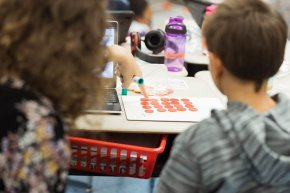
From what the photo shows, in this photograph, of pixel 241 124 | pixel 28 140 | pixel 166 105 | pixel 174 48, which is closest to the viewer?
pixel 28 140

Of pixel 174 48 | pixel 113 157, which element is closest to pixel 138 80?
pixel 113 157

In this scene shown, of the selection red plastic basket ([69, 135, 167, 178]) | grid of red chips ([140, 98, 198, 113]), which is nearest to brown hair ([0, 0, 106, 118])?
red plastic basket ([69, 135, 167, 178])

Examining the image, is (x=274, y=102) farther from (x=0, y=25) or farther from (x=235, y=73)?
(x=0, y=25)

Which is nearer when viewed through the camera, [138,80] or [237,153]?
[237,153]

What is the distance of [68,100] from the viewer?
3.21 ft

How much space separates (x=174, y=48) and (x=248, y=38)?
110 cm

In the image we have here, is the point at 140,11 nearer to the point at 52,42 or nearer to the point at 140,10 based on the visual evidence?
the point at 140,10

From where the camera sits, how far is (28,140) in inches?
34.5

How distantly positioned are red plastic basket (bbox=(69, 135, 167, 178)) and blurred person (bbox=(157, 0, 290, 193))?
39 cm

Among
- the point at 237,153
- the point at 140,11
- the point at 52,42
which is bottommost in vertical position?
the point at 140,11

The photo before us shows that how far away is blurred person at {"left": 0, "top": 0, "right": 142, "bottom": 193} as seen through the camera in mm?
881

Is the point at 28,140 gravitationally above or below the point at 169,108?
above

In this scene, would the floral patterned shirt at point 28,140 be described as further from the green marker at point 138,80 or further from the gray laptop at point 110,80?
the green marker at point 138,80

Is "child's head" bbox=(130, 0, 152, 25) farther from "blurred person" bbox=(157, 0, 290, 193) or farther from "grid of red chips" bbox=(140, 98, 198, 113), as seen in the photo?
"blurred person" bbox=(157, 0, 290, 193)
